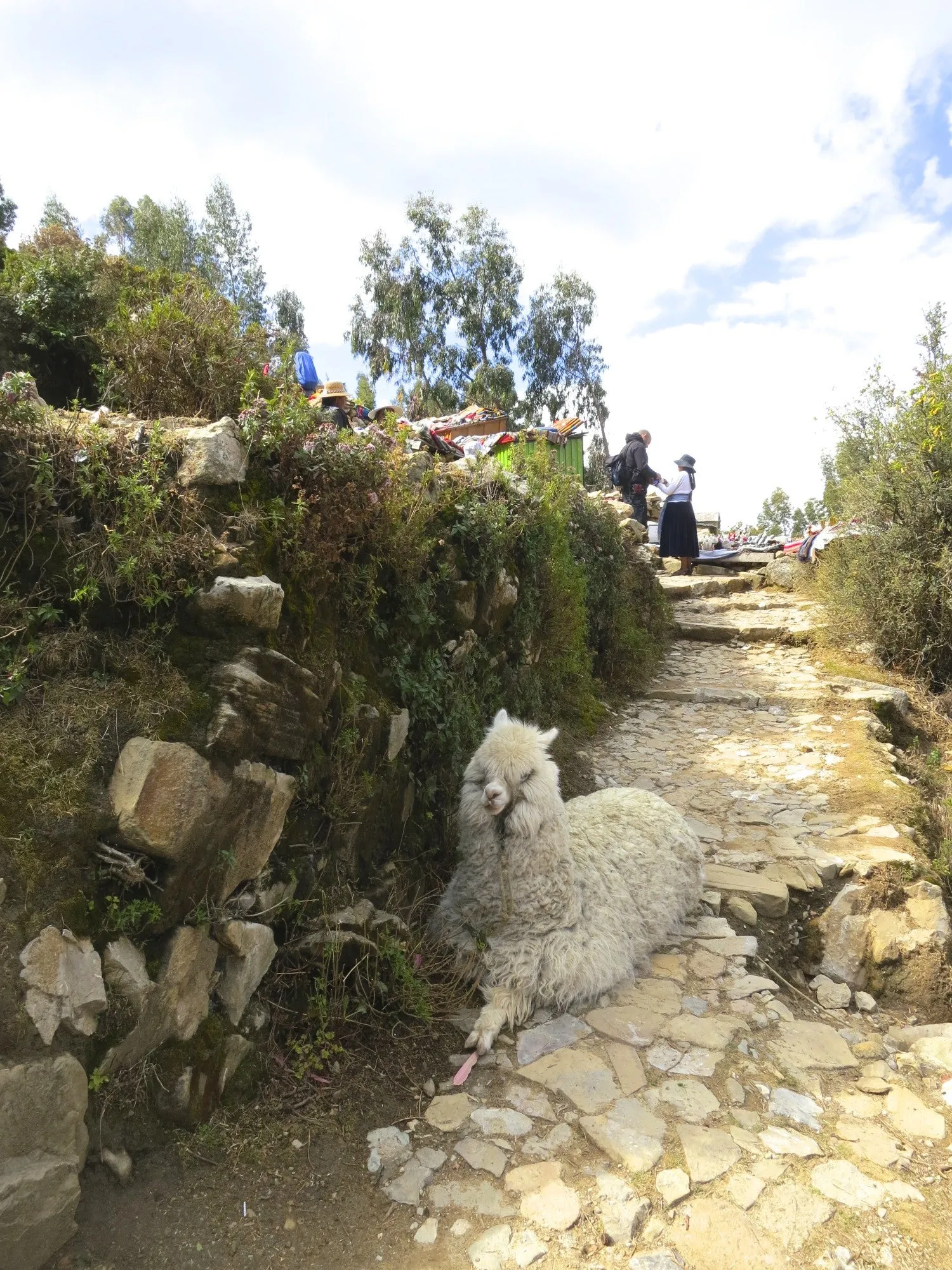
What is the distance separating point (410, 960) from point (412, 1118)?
2.39ft

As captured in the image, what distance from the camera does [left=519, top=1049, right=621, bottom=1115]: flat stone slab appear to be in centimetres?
341

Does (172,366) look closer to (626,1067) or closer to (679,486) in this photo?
(626,1067)

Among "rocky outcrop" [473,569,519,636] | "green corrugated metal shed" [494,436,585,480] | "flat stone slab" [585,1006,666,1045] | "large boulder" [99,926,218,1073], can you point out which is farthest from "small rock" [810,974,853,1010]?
"green corrugated metal shed" [494,436,585,480]

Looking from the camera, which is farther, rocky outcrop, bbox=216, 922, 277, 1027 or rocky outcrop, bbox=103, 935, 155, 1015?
rocky outcrop, bbox=216, 922, 277, 1027

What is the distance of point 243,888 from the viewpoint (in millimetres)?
3195

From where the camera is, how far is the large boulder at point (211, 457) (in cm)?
338

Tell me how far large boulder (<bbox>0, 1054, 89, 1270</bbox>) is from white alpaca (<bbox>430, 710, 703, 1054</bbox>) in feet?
Answer: 6.17

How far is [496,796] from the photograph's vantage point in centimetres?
402

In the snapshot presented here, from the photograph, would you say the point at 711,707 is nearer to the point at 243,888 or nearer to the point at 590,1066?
the point at 590,1066

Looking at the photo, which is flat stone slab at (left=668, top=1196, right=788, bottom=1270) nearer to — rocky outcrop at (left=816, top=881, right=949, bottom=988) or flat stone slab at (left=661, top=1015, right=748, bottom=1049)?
flat stone slab at (left=661, top=1015, right=748, bottom=1049)

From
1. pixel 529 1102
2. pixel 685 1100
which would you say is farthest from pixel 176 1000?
pixel 685 1100

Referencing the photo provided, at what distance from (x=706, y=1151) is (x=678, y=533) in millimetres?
14704

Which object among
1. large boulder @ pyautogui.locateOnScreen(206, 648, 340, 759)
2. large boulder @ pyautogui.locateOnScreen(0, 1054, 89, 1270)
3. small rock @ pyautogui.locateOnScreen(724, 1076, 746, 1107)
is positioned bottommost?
small rock @ pyautogui.locateOnScreen(724, 1076, 746, 1107)

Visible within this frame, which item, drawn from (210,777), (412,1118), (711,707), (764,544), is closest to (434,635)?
(210,777)
